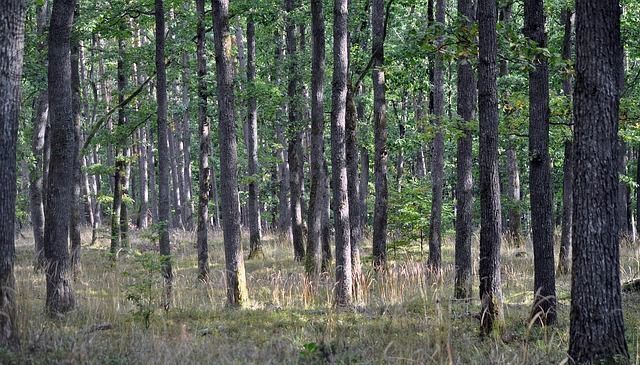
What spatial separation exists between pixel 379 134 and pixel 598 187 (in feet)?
28.1

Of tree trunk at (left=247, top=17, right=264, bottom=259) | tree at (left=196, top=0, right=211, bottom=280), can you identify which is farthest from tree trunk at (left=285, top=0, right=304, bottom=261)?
tree at (left=196, top=0, right=211, bottom=280)

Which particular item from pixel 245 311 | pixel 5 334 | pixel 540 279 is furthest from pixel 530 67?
pixel 5 334

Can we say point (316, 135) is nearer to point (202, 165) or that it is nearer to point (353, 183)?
point (353, 183)

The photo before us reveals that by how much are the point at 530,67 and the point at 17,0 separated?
613cm

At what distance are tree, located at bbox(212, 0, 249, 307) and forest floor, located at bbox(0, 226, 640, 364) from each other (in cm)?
49

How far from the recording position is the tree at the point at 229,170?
11039 millimetres

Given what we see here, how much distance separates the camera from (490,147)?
26.0 feet

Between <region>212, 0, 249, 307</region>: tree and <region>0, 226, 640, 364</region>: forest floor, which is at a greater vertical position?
<region>212, 0, 249, 307</region>: tree

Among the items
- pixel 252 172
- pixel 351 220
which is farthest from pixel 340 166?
pixel 252 172

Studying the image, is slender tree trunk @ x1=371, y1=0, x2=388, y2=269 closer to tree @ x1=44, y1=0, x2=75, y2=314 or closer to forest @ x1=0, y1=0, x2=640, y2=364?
forest @ x1=0, y1=0, x2=640, y2=364

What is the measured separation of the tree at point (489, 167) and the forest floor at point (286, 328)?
19.7 inches

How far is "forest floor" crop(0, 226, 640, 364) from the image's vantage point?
270 inches

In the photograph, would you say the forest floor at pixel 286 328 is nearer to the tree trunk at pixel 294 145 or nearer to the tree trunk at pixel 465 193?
the tree trunk at pixel 465 193

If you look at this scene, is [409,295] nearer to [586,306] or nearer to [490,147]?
[490,147]
